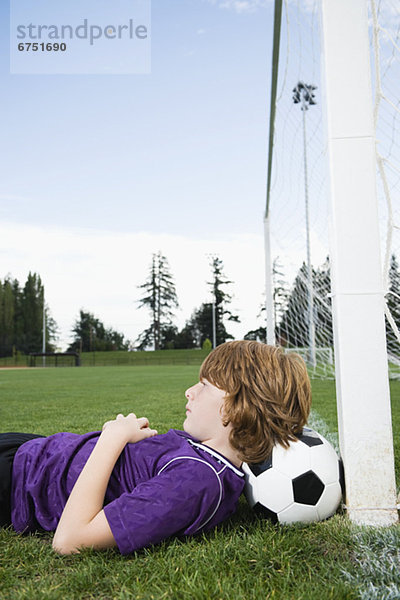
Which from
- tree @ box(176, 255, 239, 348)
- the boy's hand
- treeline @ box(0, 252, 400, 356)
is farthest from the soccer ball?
tree @ box(176, 255, 239, 348)

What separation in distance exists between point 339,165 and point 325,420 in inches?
132

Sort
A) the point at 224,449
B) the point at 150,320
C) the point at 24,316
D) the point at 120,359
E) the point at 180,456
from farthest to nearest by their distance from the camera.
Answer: the point at 24,316, the point at 150,320, the point at 120,359, the point at 224,449, the point at 180,456

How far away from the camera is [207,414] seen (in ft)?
5.47

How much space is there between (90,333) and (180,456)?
5805 cm

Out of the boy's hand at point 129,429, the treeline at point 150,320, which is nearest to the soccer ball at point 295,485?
the boy's hand at point 129,429

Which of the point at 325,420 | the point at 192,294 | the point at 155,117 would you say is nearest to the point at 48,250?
the point at 192,294

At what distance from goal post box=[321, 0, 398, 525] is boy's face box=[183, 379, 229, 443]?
460mm

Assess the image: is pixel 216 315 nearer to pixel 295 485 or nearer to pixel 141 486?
pixel 295 485

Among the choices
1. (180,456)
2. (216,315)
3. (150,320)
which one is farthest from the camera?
(150,320)

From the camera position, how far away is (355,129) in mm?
1832

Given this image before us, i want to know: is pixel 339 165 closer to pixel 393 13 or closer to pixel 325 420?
pixel 393 13

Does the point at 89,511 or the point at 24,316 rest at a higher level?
the point at 24,316

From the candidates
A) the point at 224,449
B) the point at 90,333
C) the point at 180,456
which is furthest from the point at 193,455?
the point at 90,333

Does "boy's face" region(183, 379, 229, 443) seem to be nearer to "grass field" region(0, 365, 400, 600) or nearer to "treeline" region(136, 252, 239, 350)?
"grass field" region(0, 365, 400, 600)
